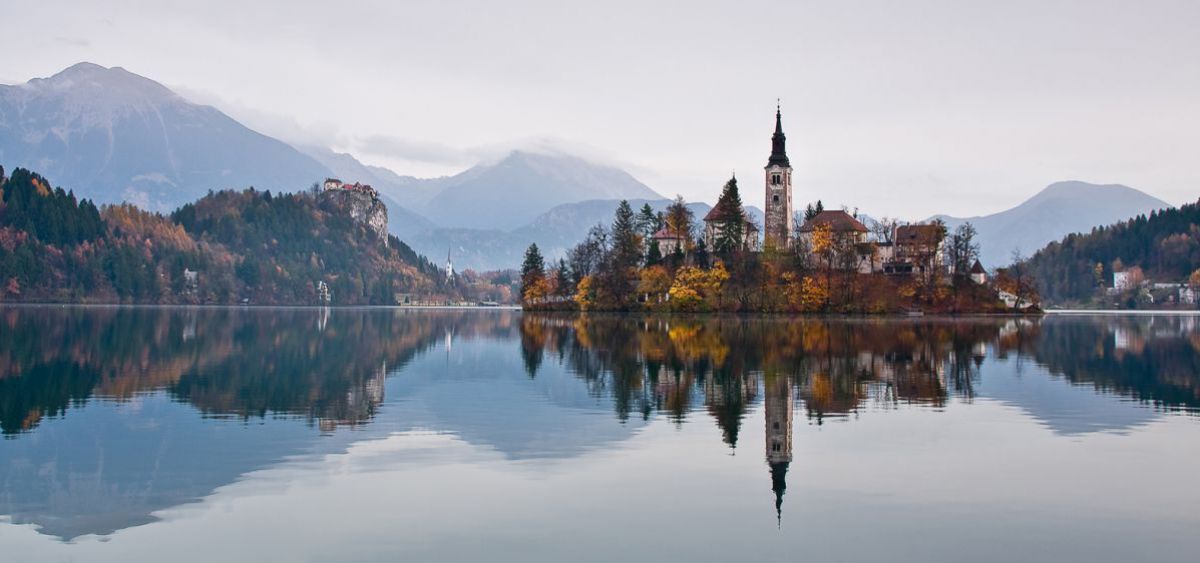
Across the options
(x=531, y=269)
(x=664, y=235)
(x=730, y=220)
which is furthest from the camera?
(x=531, y=269)

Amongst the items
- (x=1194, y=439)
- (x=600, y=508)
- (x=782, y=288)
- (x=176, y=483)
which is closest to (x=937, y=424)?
(x=1194, y=439)

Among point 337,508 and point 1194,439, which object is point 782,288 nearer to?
point 1194,439

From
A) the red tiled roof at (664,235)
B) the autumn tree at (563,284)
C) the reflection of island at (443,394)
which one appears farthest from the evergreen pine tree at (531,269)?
the reflection of island at (443,394)

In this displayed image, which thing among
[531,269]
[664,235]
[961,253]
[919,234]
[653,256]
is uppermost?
[664,235]

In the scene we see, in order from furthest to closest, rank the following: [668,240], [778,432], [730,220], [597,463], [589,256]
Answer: [589,256]
[668,240]
[730,220]
[778,432]
[597,463]

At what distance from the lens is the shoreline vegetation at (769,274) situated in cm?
12075

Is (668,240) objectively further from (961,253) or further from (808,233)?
(961,253)

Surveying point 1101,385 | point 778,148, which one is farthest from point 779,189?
point 1101,385

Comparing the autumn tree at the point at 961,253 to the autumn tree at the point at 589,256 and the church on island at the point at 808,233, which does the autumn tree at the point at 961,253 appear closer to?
the church on island at the point at 808,233

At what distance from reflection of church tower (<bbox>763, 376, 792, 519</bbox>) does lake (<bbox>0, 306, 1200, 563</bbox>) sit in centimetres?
13

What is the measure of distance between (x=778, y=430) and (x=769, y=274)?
98675mm

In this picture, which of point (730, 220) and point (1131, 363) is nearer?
point (1131, 363)

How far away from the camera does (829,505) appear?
56.3 ft

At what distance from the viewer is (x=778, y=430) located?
25422 millimetres
